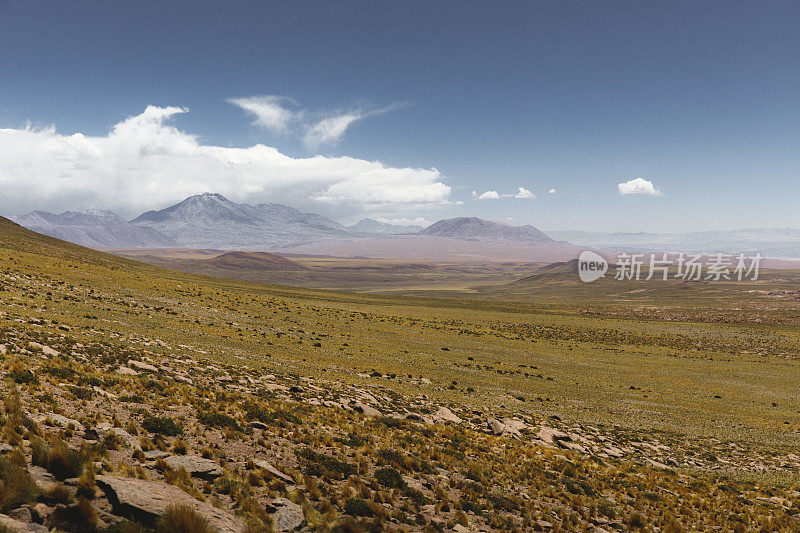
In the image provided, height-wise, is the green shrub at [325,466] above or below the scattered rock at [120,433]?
below

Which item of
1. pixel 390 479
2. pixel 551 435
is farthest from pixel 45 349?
pixel 551 435

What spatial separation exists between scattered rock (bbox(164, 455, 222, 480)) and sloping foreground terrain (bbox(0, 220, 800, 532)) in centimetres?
6

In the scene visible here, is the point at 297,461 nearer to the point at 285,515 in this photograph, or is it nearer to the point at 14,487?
the point at 285,515

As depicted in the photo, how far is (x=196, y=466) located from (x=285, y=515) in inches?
135

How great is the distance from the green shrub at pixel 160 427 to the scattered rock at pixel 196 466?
2.50 metres

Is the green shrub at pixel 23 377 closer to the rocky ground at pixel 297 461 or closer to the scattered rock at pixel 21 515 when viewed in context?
the rocky ground at pixel 297 461

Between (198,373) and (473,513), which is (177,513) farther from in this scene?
(198,373)

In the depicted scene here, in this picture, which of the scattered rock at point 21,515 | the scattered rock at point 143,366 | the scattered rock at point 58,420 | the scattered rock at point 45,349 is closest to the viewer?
the scattered rock at point 21,515

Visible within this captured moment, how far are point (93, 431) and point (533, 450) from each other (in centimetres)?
2074

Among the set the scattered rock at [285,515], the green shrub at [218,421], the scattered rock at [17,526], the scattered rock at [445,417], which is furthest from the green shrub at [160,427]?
the scattered rock at [445,417]

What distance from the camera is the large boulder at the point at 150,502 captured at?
25.1 ft

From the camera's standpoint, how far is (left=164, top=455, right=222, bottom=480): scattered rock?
10867mm

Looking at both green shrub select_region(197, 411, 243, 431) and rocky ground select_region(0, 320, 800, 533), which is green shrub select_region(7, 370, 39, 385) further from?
green shrub select_region(197, 411, 243, 431)

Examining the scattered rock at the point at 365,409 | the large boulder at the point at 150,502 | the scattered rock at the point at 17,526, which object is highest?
the scattered rock at the point at 17,526
